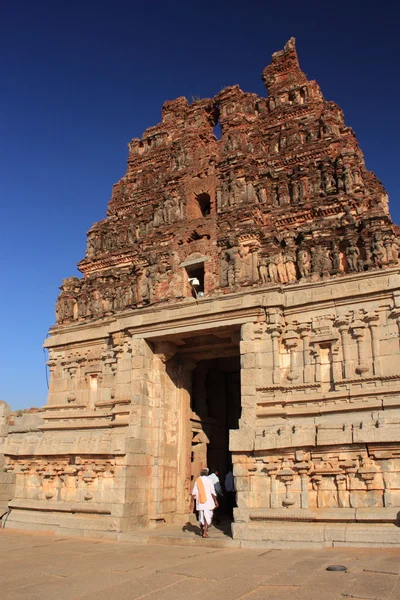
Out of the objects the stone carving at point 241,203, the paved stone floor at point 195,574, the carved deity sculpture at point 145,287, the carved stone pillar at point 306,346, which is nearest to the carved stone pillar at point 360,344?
the carved stone pillar at point 306,346

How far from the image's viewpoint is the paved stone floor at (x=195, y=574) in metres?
6.91

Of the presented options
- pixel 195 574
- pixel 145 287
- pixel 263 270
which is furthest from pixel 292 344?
pixel 195 574

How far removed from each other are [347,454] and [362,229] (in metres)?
6.46

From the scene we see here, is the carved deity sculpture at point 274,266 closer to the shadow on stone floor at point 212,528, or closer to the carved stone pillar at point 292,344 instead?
the carved stone pillar at point 292,344

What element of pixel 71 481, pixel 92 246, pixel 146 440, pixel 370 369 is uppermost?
pixel 92 246

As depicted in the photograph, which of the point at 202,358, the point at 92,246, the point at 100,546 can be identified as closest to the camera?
the point at 100,546

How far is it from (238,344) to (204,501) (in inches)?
192

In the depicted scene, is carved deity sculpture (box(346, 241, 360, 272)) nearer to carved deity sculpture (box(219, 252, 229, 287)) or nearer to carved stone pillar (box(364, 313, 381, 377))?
carved stone pillar (box(364, 313, 381, 377))

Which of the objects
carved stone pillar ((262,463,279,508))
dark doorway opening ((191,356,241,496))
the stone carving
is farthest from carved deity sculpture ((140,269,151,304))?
carved stone pillar ((262,463,279,508))

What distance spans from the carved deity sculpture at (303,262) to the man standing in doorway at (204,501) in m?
6.20

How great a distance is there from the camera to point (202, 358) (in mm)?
17625

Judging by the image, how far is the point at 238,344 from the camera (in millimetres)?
16203

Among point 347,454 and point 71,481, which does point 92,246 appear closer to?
point 71,481

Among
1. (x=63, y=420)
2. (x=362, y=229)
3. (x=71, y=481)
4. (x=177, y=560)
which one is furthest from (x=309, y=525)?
(x=63, y=420)
